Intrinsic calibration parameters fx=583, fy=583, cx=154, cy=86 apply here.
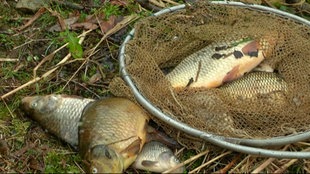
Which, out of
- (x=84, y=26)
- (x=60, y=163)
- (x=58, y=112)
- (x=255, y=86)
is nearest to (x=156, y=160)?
(x=60, y=163)

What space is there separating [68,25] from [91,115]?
1271 millimetres

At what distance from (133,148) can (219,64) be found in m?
0.79

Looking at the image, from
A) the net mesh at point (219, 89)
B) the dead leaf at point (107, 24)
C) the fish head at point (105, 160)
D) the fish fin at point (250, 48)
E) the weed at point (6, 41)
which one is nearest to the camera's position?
the fish head at point (105, 160)

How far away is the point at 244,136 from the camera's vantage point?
3.31 meters

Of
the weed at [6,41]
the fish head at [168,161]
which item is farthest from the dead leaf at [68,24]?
the fish head at [168,161]

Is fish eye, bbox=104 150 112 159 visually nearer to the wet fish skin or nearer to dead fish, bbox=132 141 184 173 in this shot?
the wet fish skin

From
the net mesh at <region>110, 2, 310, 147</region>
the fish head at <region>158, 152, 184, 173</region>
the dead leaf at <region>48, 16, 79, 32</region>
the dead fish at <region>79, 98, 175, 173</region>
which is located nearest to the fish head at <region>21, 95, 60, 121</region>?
the dead fish at <region>79, 98, 175, 173</region>

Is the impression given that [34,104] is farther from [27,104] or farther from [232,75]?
[232,75]

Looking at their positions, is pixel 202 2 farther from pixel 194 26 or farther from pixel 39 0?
pixel 39 0

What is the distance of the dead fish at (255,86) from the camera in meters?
3.55

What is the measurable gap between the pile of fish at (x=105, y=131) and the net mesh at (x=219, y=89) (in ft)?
0.40

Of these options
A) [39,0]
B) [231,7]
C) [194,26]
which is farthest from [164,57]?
[39,0]

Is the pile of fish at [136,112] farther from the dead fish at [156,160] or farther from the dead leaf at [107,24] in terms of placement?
the dead leaf at [107,24]

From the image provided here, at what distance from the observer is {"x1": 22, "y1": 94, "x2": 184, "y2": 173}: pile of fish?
3207 millimetres
